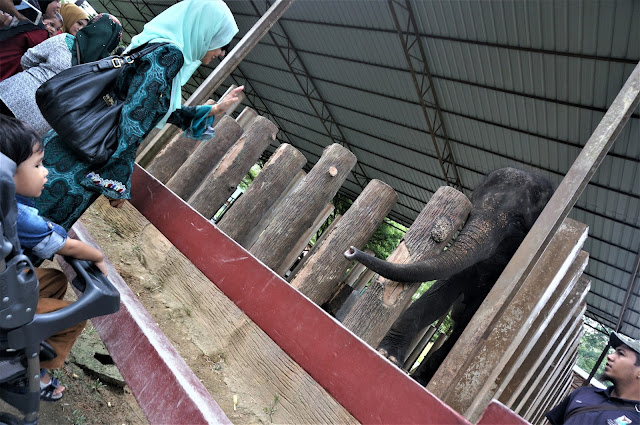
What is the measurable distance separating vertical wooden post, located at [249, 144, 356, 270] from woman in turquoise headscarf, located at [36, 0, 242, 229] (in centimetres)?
120

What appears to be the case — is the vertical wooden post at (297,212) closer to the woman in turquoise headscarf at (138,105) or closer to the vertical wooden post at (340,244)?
the vertical wooden post at (340,244)

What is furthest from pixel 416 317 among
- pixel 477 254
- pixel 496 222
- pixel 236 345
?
pixel 236 345

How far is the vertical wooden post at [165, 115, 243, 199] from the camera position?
14.3ft

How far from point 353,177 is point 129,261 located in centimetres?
1343

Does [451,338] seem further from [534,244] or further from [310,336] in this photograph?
[310,336]

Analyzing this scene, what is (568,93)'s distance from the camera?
8188 millimetres

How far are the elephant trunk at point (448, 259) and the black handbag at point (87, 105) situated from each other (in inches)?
54.2

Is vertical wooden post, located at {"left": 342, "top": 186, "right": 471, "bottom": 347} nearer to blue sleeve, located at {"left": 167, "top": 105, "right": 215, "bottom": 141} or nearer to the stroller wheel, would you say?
blue sleeve, located at {"left": 167, "top": 105, "right": 215, "bottom": 141}

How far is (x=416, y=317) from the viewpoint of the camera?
3.87m

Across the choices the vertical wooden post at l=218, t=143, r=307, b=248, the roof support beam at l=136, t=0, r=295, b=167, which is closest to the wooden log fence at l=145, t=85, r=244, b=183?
the roof support beam at l=136, t=0, r=295, b=167

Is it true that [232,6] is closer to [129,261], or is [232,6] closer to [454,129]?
[454,129]

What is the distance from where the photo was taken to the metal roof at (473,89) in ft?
24.8

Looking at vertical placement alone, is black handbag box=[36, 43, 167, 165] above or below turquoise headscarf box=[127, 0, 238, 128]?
below

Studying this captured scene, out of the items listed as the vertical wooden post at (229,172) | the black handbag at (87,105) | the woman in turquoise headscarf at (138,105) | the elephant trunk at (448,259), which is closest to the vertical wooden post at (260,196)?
the vertical wooden post at (229,172)
